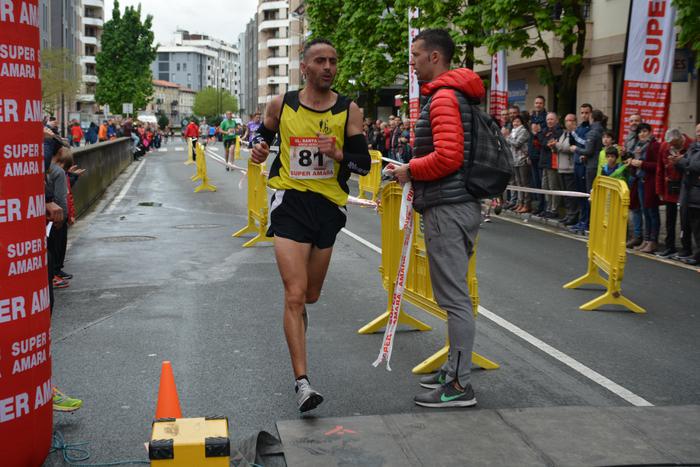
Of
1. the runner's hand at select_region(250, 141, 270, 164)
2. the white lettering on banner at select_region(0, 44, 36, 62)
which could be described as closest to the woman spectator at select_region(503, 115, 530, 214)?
the runner's hand at select_region(250, 141, 270, 164)

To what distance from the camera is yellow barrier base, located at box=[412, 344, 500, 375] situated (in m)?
6.84

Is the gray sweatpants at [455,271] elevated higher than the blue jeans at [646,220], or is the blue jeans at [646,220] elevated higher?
the gray sweatpants at [455,271]

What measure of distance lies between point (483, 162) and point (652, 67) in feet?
38.9

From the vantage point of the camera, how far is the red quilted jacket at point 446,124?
576 cm

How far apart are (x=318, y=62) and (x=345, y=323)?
3369 millimetres

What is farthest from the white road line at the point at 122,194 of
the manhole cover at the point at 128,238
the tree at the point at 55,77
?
the tree at the point at 55,77

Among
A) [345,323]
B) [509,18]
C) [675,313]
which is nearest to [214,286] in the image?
[345,323]

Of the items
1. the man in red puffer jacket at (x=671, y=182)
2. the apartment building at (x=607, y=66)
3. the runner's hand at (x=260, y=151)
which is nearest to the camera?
the runner's hand at (x=260, y=151)

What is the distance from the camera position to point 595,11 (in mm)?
30047

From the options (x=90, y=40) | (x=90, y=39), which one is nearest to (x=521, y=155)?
(x=90, y=40)

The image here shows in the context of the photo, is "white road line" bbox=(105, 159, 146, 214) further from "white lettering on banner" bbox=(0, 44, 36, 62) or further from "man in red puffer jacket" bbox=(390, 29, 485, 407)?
"white lettering on banner" bbox=(0, 44, 36, 62)

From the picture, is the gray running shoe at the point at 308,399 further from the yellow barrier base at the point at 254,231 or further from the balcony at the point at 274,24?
the balcony at the point at 274,24

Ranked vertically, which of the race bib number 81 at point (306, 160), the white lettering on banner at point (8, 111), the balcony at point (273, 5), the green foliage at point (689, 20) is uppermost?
the balcony at point (273, 5)

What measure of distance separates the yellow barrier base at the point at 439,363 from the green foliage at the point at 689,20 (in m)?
9.78
